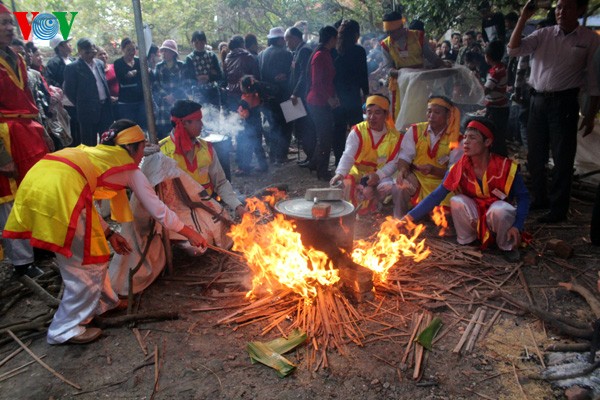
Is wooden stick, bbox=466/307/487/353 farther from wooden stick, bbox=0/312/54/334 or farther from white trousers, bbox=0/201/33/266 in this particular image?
white trousers, bbox=0/201/33/266

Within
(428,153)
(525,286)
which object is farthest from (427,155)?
(525,286)

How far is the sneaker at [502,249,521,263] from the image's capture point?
441cm

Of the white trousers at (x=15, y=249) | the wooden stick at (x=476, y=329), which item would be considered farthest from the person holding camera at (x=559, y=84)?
the white trousers at (x=15, y=249)

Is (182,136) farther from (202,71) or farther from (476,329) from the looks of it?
(202,71)

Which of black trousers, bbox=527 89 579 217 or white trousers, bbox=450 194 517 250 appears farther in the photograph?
black trousers, bbox=527 89 579 217

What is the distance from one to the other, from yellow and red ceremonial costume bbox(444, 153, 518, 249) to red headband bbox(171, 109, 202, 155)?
9.07ft

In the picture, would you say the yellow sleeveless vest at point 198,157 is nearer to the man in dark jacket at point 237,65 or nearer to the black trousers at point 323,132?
the black trousers at point 323,132

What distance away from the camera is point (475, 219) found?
4.61m

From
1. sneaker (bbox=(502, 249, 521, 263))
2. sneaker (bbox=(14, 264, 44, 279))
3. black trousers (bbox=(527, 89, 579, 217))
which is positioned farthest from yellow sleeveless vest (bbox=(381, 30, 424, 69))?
sneaker (bbox=(14, 264, 44, 279))

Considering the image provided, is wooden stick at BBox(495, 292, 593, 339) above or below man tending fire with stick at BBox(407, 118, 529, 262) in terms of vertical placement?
below

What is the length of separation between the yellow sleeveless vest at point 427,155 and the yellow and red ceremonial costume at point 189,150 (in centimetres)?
253

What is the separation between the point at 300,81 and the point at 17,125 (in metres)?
4.57

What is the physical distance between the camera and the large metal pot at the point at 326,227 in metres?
3.73

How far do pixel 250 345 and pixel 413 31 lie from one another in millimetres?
5166
